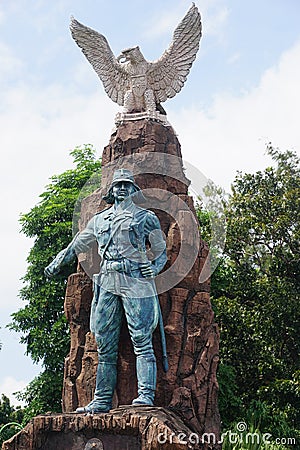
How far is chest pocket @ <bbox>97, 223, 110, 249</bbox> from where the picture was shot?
6359 millimetres

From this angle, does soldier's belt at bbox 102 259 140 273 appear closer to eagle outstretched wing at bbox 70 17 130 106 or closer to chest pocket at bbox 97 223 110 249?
chest pocket at bbox 97 223 110 249

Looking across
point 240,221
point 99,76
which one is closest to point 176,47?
point 99,76

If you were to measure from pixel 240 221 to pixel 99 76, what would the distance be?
5.88 meters

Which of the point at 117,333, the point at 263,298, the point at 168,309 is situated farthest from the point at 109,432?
the point at 263,298

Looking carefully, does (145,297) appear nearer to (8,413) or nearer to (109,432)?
(109,432)

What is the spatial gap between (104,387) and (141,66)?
3706mm

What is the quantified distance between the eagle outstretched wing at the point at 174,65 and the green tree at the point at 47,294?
3.49m

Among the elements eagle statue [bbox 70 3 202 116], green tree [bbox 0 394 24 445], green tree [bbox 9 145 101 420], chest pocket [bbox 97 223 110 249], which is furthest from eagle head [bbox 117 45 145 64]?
green tree [bbox 0 394 24 445]

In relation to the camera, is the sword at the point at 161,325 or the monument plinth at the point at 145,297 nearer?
the monument plinth at the point at 145,297

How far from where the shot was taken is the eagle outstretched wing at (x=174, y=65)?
7770mm

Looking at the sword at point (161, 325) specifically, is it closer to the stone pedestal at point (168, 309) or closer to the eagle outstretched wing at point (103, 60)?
the stone pedestal at point (168, 309)

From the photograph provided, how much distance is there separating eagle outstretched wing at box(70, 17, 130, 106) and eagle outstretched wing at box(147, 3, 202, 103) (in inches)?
13.7

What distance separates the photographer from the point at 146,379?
5.90 meters

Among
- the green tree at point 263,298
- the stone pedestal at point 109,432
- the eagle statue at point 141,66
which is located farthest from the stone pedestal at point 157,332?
the green tree at point 263,298
